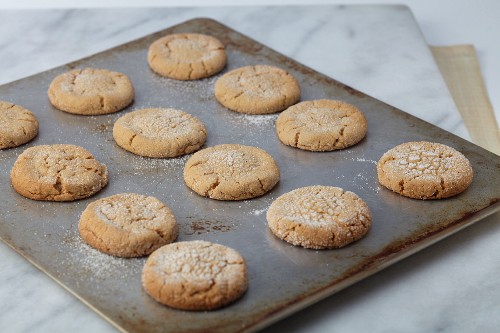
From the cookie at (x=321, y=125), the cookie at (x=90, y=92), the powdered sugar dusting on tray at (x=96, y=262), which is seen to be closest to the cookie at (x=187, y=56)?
the cookie at (x=90, y=92)

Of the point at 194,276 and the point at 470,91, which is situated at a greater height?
the point at 194,276

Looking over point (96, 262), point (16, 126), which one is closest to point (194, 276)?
point (96, 262)

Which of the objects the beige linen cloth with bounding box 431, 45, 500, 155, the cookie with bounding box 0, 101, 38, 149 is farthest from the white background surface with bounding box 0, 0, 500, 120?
the cookie with bounding box 0, 101, 38, 149

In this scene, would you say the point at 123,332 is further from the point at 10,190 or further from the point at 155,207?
the point at 10,190

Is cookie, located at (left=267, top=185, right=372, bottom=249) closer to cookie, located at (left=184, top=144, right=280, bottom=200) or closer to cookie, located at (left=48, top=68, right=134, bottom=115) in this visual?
cookie, located at (left=184, top=144, right=280, bottom=200)

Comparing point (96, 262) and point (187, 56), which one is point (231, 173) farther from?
point (187, 56)
